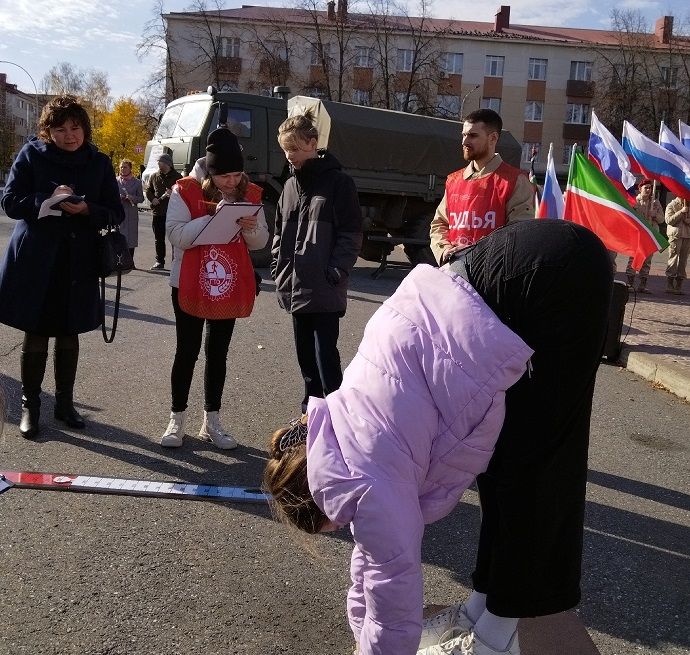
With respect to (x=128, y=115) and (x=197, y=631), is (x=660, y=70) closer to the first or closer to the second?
(x=128, y=115)

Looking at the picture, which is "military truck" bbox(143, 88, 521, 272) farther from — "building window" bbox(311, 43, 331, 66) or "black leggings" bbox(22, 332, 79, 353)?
"building window" bbox(311, 43, 331, 66)

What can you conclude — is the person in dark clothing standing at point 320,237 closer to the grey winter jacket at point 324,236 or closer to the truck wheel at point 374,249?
the grey winter jacket at point 324,236

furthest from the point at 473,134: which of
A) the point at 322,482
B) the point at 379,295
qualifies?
the point at 379,295

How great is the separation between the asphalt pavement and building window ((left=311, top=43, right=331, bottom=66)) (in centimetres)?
4594

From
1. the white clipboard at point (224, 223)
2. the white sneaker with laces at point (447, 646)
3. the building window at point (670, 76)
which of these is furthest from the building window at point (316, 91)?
the white sneaker with laces at point (447, 646)

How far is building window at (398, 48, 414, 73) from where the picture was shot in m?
54.0

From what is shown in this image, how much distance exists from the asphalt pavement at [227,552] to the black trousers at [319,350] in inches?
23.4

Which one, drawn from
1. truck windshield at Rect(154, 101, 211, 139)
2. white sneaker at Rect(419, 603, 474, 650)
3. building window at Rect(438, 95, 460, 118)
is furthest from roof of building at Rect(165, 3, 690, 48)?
white sneaker at Rect(419, 603, 474, 650)

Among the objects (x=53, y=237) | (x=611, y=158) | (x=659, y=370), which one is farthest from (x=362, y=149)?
(x=53, y=237)

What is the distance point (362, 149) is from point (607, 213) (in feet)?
26.0

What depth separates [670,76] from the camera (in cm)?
5125

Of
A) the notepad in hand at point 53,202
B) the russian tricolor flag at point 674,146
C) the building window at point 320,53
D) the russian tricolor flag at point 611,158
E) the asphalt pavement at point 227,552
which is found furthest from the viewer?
the building window at point 320,53

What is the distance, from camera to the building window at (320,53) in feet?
161

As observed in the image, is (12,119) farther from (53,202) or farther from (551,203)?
(53,202)
